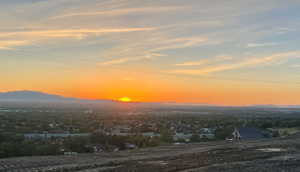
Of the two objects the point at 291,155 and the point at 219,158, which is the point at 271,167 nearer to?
the point at 219,158

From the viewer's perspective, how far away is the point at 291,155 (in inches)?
1122

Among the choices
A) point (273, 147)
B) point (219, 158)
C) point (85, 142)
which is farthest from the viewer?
point (85, 142)

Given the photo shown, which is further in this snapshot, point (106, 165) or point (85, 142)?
point (85, 142)

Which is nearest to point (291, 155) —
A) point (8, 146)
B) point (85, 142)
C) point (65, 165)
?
point (65, 165)

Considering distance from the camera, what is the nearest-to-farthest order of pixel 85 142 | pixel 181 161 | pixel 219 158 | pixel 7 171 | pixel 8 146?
pixel 7 171 < pixel 181 161 < pixel 219 158 < pixel 8 146 < pixel 85 142

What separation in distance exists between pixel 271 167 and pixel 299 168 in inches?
68.8

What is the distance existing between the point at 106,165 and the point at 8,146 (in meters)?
12.1

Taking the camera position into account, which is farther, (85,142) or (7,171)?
(85,142)

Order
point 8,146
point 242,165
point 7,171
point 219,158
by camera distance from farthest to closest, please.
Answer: point 8,146 < point 219,158 < point 242,165 < point 7,171

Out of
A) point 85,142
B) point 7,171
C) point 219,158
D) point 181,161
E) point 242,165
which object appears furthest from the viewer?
point 85,142

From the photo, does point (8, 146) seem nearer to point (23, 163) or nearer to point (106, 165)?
point (23, 163)

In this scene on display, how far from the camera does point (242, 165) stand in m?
23.7

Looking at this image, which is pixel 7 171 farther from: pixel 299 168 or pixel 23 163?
pixel 299 168

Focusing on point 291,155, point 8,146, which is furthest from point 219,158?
point 8,146
